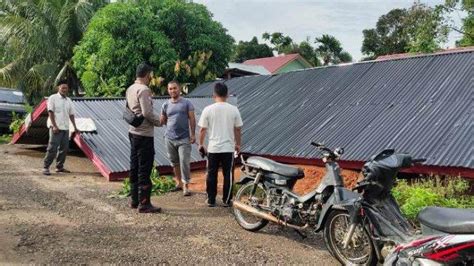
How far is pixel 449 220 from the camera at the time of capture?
3438 millimetres

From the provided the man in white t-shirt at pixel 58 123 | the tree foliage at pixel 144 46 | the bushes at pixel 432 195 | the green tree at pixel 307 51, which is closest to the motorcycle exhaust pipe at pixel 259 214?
the bushes at pixel 432 195

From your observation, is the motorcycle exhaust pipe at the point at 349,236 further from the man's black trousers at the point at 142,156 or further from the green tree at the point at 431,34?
the green tree at the point at 431,34

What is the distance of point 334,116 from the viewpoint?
33.2 feet

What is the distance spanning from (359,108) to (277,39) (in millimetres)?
55347

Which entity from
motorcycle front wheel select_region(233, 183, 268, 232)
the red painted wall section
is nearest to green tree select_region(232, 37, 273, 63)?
the red painted wall section

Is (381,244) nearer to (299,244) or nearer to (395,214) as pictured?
(395,214)

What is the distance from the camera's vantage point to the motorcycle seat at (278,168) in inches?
230

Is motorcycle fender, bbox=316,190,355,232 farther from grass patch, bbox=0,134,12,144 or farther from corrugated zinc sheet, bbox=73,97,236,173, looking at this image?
grass patch, bbox=0,134,12,144

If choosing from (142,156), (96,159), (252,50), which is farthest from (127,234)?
(252,50)

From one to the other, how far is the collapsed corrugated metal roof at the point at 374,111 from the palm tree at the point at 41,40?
42.5 ft

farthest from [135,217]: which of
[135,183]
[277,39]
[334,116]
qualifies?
[277,39]

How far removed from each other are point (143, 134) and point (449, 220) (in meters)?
4.36

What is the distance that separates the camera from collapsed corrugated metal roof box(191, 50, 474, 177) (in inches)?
312

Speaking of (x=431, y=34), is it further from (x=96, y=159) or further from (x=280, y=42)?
(x=280, y=42)
